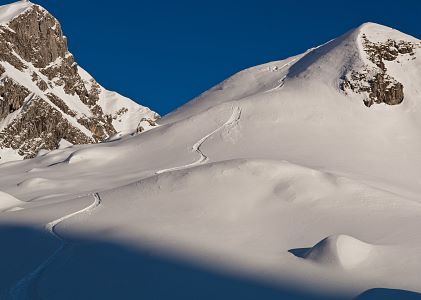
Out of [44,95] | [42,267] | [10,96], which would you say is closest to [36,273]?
[42,267]

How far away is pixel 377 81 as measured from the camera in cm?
3994

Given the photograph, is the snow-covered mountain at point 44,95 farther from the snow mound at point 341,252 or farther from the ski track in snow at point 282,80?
the snow mound at point 341,252

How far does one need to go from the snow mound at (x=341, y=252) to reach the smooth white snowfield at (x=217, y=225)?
24 mm

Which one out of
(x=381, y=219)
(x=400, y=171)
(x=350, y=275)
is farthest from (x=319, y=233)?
(x=400, y=171)

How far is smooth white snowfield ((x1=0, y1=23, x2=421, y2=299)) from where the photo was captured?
10.3 metres

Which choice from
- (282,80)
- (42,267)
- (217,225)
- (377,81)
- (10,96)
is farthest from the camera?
(10,96)

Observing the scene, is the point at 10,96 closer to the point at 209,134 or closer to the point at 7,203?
the point at 209,134

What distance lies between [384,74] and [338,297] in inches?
1347

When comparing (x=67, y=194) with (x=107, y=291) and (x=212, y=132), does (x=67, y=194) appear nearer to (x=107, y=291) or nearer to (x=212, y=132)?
(x=107, y=291)

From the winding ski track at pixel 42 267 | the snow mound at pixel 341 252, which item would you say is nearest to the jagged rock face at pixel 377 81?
the winding ski track at pixel 42 267

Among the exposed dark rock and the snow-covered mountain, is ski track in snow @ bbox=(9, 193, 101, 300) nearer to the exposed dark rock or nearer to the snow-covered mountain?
the snow-covered mountain

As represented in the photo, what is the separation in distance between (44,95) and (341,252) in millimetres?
110274

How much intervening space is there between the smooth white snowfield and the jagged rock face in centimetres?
829

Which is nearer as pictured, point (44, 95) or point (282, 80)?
point (282, 80)
